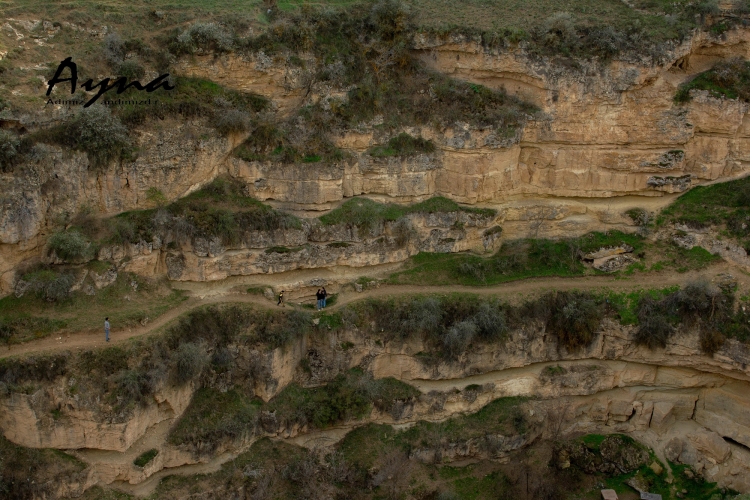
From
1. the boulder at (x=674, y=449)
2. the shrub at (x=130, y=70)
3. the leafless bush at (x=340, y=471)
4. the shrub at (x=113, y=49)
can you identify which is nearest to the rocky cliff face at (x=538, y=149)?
the shrub at (x=130, y=70)

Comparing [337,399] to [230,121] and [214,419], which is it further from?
[230,121]

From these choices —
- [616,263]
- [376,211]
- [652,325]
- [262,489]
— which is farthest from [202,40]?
[652,325]

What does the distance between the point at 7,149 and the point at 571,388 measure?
20.5 metres

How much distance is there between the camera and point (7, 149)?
2283 centimetres

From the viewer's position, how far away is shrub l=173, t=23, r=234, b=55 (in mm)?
27391

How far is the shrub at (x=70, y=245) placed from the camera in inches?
→ 933

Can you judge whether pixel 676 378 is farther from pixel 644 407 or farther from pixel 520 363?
pixel 520 363

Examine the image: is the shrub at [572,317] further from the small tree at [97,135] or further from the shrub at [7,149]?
the shrub at [7,149]

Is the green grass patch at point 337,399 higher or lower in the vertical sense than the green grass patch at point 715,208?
lower

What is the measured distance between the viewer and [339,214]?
2814 centimetres

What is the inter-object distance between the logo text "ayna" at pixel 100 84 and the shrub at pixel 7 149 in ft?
8.15

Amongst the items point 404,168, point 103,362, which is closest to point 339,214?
point 404,168

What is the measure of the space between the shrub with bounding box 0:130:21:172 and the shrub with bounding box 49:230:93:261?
251cm

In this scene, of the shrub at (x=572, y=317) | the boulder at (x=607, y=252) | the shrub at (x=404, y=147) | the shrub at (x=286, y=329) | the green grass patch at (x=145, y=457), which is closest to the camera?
the green grass patch at (x=145, y=457)
